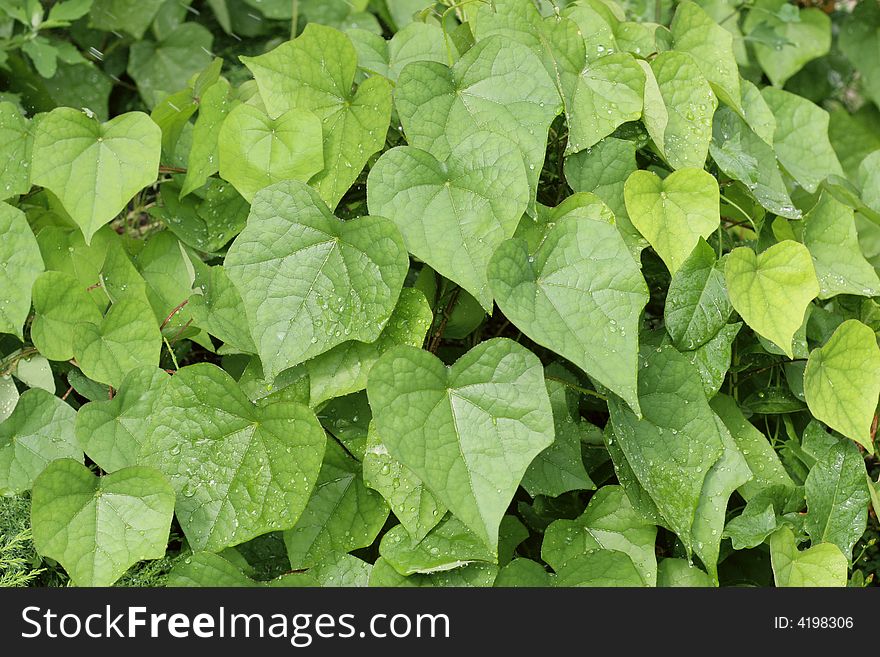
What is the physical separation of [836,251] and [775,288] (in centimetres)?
21

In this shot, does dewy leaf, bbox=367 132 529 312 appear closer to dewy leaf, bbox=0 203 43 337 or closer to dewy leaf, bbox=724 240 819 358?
dewy leaf, bbox=724 240 819 358

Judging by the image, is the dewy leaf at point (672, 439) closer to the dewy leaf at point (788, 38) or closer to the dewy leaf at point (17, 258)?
the dewy leaf at point (17, 258)

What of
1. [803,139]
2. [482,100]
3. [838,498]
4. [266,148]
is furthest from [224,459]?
[803,139]

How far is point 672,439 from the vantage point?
997 mm

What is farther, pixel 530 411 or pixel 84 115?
pixel 84 115

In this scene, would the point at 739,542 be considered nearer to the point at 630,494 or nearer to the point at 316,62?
the point at 630,494

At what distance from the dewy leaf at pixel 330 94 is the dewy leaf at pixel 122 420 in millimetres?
307

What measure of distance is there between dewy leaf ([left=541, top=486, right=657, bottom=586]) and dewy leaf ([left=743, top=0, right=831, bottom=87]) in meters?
1.53

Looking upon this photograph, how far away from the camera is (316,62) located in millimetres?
1078

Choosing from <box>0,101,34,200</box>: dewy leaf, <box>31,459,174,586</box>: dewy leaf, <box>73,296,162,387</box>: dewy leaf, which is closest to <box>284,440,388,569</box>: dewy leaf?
<box>31,459,174,586</box>: dewy leaf

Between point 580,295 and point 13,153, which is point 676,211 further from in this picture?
point 13,153

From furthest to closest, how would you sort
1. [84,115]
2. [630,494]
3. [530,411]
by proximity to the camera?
[84,115] → [630,494] → [530,411]

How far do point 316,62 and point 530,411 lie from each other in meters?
0.51
